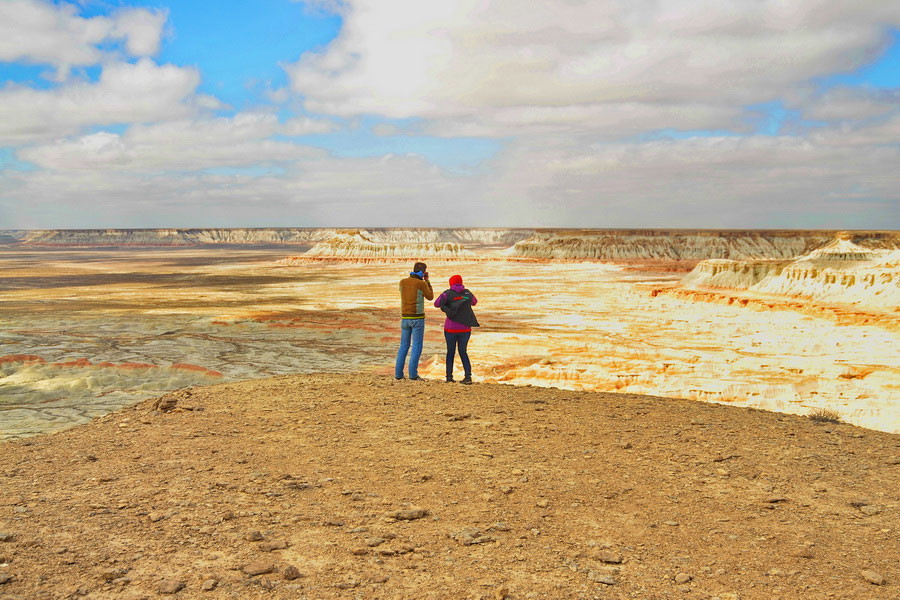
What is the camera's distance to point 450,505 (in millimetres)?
6160

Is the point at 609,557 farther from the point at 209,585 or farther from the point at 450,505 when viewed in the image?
the point at 209,585

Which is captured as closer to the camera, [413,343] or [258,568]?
[258,568]

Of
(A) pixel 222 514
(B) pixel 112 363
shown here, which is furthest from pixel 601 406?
(B) pixel 112 363

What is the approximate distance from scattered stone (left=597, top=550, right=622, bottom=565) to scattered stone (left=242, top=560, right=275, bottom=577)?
2.63m

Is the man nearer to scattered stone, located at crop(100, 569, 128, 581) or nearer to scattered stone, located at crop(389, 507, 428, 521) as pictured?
scattered stone, located at crop(389, 507, 428, 521)

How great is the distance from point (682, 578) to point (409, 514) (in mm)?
2429

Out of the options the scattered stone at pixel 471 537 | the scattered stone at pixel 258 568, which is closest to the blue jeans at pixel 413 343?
the scattered stone at pixel 471 537

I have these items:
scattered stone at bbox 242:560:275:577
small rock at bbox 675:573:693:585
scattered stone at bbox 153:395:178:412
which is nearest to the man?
scattered stone at bbox 153:395:178:412

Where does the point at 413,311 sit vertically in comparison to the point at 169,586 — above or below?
above

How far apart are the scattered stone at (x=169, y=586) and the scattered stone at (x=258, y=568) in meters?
0.47

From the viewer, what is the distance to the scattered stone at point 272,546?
17.2 ft

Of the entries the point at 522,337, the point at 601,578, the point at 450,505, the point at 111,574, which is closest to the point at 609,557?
the point at 601,578

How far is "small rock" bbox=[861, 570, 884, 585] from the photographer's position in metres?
4.73

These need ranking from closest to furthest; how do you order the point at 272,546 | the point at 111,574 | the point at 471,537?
the point at 111,574
the point at 272,546
the point at 471,537
